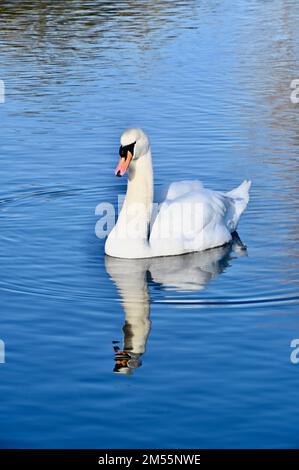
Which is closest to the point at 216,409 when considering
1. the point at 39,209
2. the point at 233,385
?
the point at 233,385

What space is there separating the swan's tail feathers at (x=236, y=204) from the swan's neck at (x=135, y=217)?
1.00 metres

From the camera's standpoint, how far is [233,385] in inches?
336

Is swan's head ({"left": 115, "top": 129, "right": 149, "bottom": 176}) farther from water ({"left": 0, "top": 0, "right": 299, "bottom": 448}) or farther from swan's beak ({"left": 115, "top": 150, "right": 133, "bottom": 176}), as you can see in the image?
water ({"left": 0, "top": 0, "right": 299, "bottom": 448})

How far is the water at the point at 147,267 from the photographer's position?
8094 millimetres

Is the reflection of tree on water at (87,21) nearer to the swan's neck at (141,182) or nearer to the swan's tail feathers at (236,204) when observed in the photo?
the swan's tail feathers at (236,204)

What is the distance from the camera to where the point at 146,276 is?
11.4 m

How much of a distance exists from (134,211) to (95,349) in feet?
9.37

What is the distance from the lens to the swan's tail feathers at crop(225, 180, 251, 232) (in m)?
12.8

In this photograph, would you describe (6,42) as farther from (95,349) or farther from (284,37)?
(95,349)

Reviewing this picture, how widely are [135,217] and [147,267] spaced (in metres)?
0.57

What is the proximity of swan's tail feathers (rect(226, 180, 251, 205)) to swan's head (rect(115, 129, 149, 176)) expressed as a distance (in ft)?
4.57

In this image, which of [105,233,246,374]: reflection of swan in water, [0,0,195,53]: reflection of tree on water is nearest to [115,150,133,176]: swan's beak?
[105,233,246,374]: reflection of swan in water

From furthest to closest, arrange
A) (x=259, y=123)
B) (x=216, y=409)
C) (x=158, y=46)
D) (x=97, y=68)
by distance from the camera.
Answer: (x=158, y=46) → (x=97, y=68) → (x=259, y=123) → (x=216, y=409)

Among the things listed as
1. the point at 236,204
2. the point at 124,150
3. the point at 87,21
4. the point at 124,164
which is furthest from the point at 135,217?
the point at 87,21
